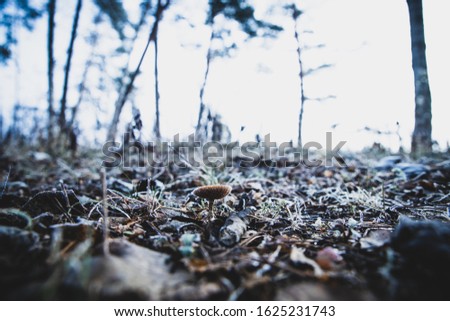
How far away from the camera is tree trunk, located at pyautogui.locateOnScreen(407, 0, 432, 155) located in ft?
16.8

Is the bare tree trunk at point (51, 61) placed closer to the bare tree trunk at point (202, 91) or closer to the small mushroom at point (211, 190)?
the bare tree trunk at point (202, 91)

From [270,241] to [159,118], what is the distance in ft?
13.3

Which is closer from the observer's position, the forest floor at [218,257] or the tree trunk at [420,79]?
the forest floor at [218,257]

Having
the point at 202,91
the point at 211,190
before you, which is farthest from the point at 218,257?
the point at 202,91

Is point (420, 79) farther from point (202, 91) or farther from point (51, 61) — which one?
point (51, 61)

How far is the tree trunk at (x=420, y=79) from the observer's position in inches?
202

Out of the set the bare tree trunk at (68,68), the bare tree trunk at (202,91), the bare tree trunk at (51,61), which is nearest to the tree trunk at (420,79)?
the bare tree trunk at (202,91)

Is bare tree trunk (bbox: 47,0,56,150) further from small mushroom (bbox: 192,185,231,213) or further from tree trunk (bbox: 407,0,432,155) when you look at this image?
tree trunk (bbox: 407,0,432,155)

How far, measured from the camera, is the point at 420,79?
5246 mm

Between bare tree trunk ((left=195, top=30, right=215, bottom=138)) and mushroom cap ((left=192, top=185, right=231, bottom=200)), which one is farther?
bare tree trunk ((left=195, top=30, right=215, bottom=138))

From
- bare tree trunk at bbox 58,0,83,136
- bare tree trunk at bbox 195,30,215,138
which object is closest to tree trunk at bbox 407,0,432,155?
bare tree trunk at bbox 195,30,215,138

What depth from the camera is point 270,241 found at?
1062 mm

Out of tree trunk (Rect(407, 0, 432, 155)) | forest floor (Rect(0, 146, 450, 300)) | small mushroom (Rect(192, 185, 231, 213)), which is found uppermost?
tree trunk (Rect(407, 0, 432, 155))

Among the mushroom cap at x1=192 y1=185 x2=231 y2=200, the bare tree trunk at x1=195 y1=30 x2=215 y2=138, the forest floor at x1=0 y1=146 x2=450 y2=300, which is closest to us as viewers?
the forest floor at x1=0 y1=146 x2=450 y2=300
